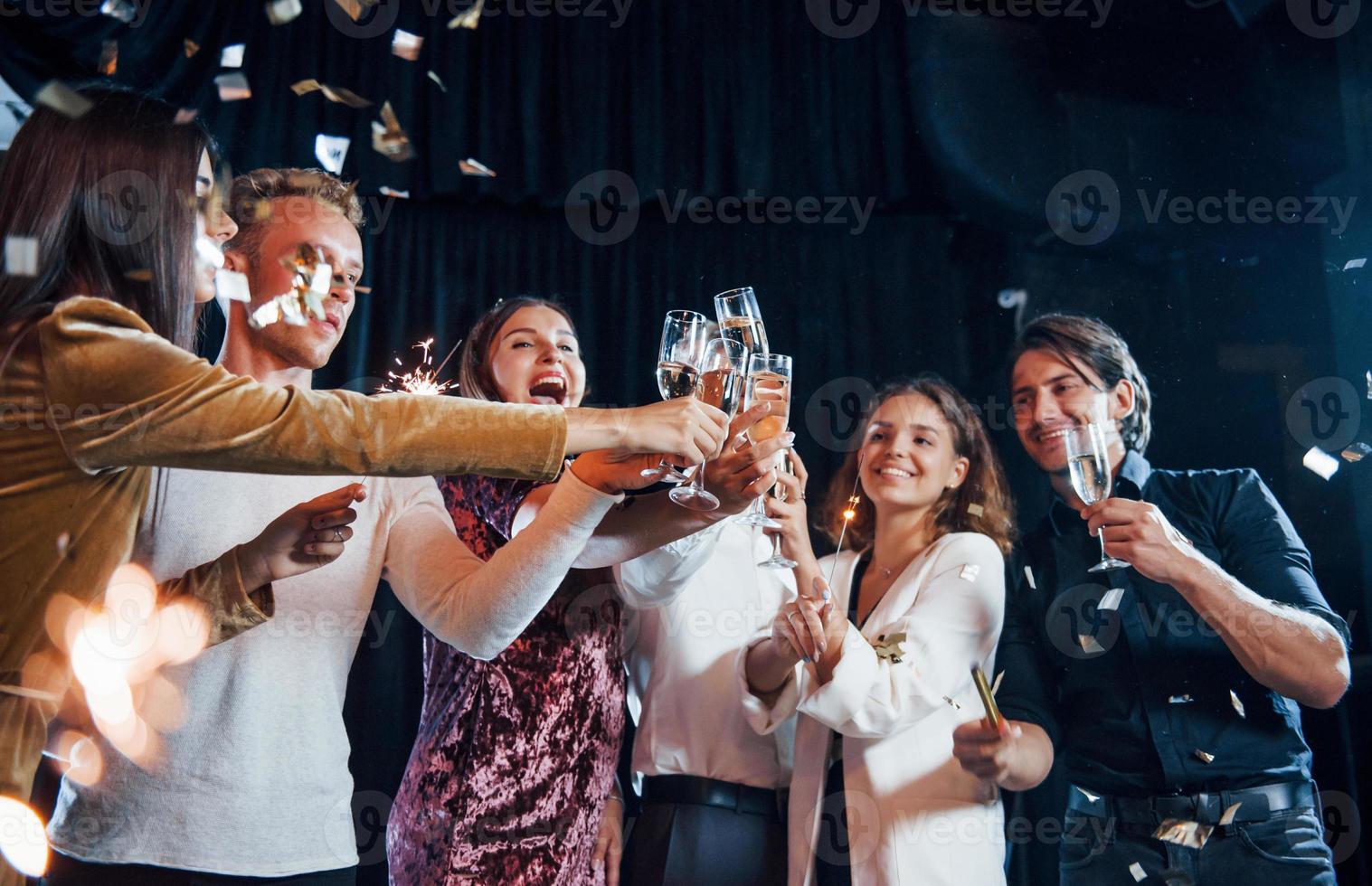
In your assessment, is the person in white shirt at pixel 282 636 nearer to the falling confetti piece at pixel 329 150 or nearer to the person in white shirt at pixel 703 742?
the person in white shirt at pixel 703 742

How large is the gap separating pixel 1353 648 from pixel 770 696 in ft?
5.51

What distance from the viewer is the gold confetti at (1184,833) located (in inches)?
78.2

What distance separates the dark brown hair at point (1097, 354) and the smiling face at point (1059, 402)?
16 mm

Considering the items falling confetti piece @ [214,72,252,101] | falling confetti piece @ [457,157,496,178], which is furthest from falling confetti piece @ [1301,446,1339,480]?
falling confetti piece @ [214,72,252,101]

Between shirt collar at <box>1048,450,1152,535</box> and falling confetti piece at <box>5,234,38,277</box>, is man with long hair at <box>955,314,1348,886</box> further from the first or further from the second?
falling confetti piece at <box>5,234,38,277</box>

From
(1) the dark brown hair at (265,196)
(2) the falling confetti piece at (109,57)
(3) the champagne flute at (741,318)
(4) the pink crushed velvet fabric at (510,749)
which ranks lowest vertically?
(4) the pink crushed velvet fabric at (510,749)

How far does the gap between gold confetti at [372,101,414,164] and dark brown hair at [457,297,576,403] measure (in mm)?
1128

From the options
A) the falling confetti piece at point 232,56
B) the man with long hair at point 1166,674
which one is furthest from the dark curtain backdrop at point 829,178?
the man with long hair at point 1166,674

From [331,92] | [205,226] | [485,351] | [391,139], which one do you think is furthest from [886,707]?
[331,92]

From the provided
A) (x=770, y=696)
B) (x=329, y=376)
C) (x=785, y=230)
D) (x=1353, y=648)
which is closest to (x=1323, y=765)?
(x=1353, y=648)

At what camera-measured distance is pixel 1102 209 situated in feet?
10.0

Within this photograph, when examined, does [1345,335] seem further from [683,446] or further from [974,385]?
[683,446]

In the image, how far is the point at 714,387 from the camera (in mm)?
1394

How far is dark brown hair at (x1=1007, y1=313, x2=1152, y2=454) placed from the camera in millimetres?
2527
